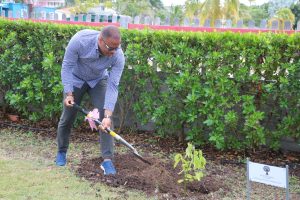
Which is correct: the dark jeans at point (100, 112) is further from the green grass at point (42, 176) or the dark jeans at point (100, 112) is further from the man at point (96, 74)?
the green grass at point (42, 176)

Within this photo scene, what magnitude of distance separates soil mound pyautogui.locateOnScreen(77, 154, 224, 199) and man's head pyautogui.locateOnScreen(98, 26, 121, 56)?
1.37 metres

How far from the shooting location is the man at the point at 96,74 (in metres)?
4.90

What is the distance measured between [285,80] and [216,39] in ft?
3.39

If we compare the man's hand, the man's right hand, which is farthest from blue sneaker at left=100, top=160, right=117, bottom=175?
the man's right hand

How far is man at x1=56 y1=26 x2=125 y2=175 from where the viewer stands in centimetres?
490

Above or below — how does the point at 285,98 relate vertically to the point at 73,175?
above

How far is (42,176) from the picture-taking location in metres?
5.14

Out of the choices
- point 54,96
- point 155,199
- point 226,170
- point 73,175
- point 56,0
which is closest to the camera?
point 155,199

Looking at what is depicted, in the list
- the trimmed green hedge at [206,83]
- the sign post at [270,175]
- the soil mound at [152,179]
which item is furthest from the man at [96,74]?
the sign post at [270,175]

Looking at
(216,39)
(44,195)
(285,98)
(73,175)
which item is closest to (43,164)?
(73,175)

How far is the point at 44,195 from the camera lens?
15.0ft

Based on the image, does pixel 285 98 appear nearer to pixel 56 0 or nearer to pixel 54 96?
pixel 54 96

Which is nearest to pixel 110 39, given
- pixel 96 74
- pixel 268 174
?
pixel 96 74

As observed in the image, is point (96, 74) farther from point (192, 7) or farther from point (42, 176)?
point (192, 7)
